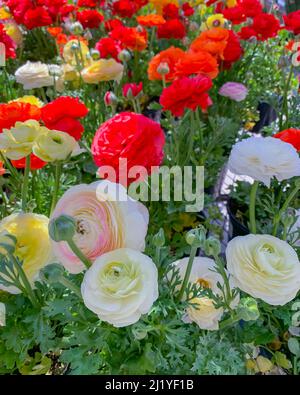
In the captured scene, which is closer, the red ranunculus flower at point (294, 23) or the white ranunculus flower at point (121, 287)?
the white ranunculus flower at point (121, 287)

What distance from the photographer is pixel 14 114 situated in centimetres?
64

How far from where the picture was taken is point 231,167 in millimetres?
563

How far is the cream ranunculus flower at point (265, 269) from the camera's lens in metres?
0.48

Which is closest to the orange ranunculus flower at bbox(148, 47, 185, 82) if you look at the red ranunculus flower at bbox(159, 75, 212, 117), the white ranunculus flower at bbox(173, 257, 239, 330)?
the red ranunculus flower at bbox(159, 75, 212, 117)

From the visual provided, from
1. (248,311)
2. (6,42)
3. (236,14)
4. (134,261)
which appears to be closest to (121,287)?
(134,261)

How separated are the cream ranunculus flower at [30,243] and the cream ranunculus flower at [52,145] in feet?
0.28

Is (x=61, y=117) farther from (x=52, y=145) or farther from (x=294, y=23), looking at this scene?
(x=294, y=23)

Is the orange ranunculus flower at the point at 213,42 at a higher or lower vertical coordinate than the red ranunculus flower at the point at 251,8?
lower

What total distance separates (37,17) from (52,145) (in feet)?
3.25

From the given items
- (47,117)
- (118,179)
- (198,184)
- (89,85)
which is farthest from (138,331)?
(89,85)

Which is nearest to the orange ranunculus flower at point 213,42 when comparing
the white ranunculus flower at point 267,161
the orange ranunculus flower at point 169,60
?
the orange ranunculus flower at point 169,60

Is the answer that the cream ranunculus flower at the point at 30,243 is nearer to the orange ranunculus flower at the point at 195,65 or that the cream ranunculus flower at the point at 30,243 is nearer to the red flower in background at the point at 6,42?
the orange ranunculus flower at the point at 195,65

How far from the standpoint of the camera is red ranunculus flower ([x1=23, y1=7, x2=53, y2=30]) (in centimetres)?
137
